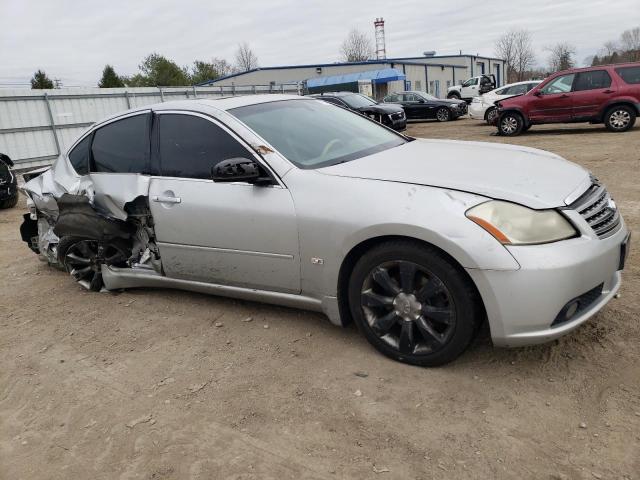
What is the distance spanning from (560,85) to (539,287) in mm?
12949

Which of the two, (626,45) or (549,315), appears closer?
(549,315)

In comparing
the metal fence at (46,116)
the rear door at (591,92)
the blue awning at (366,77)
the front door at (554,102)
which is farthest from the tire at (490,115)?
the blue awning at (366,77)

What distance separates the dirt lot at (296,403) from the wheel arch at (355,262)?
29 cm

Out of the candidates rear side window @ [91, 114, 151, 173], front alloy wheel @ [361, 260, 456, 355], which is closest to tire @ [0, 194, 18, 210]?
rear side window @ [91, 114, 151, 173]

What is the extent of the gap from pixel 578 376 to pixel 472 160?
141cm

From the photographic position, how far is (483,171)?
3121mm

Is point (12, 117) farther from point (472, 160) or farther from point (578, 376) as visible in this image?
point (578, 376)

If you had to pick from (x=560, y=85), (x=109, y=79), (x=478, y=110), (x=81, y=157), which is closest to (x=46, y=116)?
(x=81, y=157)

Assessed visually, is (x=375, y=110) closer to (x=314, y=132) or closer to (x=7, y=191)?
(x=7, y=191)

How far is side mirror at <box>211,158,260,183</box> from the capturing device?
11.0ft

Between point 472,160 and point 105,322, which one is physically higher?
point 472,160

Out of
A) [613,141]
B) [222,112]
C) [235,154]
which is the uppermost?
[222,112]

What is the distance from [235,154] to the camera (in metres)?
3.60

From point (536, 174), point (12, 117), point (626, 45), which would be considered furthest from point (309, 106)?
point (626, 45)
